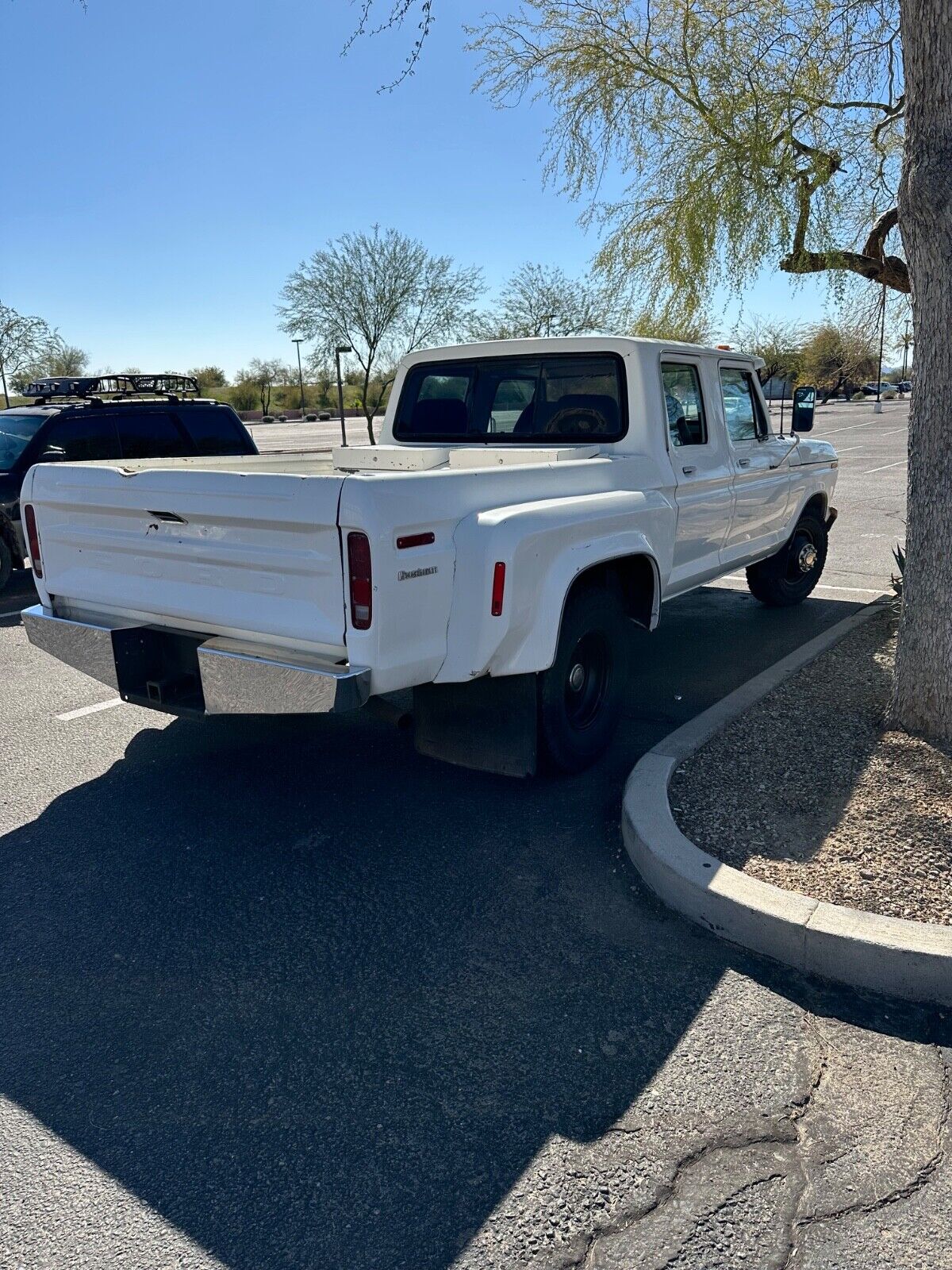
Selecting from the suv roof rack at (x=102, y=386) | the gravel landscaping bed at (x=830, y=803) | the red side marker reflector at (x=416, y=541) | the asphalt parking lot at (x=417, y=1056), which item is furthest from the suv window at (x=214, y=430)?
the red side marker reflector at (x=416, y=541)

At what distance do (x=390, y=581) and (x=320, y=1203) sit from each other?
6.18ft

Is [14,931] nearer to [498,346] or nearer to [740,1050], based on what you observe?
[740,1050]

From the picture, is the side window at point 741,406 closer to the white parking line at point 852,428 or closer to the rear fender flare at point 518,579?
the rear fender flare at point 518,579

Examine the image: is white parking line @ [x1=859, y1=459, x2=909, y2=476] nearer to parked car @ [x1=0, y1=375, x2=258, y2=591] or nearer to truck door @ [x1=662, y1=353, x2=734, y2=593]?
parked car @ [x1=0, y1=375, x2=258, y2=591]

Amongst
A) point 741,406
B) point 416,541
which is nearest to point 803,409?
point 741,406

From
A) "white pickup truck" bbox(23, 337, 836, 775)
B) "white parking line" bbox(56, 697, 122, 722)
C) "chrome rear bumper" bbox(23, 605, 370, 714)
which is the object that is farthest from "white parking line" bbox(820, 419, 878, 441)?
"chrome rear bumper" bbox(23, 605, 370, 714)

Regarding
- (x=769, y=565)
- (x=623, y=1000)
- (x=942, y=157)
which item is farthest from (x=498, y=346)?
(x=623, y=1000)

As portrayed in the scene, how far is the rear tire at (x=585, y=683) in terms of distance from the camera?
4.28 m

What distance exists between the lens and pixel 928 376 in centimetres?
420

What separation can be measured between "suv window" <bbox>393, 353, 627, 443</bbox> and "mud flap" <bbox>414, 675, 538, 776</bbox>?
6.14ft

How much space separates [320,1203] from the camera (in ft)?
7.52

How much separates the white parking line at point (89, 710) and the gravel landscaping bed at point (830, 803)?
11.9 ft

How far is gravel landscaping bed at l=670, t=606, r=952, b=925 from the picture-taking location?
11.1 ft

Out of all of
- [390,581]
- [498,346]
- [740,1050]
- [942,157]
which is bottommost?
[740,1050]
